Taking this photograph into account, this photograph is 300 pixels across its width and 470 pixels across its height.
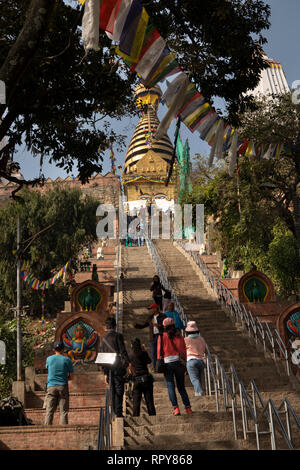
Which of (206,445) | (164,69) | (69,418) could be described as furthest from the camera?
(69,418)

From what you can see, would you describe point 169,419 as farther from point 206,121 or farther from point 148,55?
point 206,121

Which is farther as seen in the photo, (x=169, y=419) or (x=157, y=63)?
(x=157, y=63)

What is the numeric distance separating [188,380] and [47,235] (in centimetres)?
2134

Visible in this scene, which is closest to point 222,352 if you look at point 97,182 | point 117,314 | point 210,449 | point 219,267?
point 117,314

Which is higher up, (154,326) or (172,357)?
(154,326)

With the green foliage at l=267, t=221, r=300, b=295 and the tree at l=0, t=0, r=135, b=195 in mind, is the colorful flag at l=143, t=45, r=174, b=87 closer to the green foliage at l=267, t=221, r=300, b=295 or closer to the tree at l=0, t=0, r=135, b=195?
the tree at l=0, t=0, r=135, b=195

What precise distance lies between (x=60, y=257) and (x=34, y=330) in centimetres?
499

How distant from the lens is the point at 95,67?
12.6 m

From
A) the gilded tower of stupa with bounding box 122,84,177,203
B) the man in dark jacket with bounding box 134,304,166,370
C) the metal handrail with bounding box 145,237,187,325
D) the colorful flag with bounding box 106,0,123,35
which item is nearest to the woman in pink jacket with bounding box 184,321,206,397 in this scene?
the man in dark jacket with bounding box 134,304,166,370

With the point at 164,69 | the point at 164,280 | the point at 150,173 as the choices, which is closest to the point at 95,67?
the point at 164,69

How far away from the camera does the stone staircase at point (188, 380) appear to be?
7457mm

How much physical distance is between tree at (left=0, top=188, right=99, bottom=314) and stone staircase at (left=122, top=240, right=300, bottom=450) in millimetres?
6395
